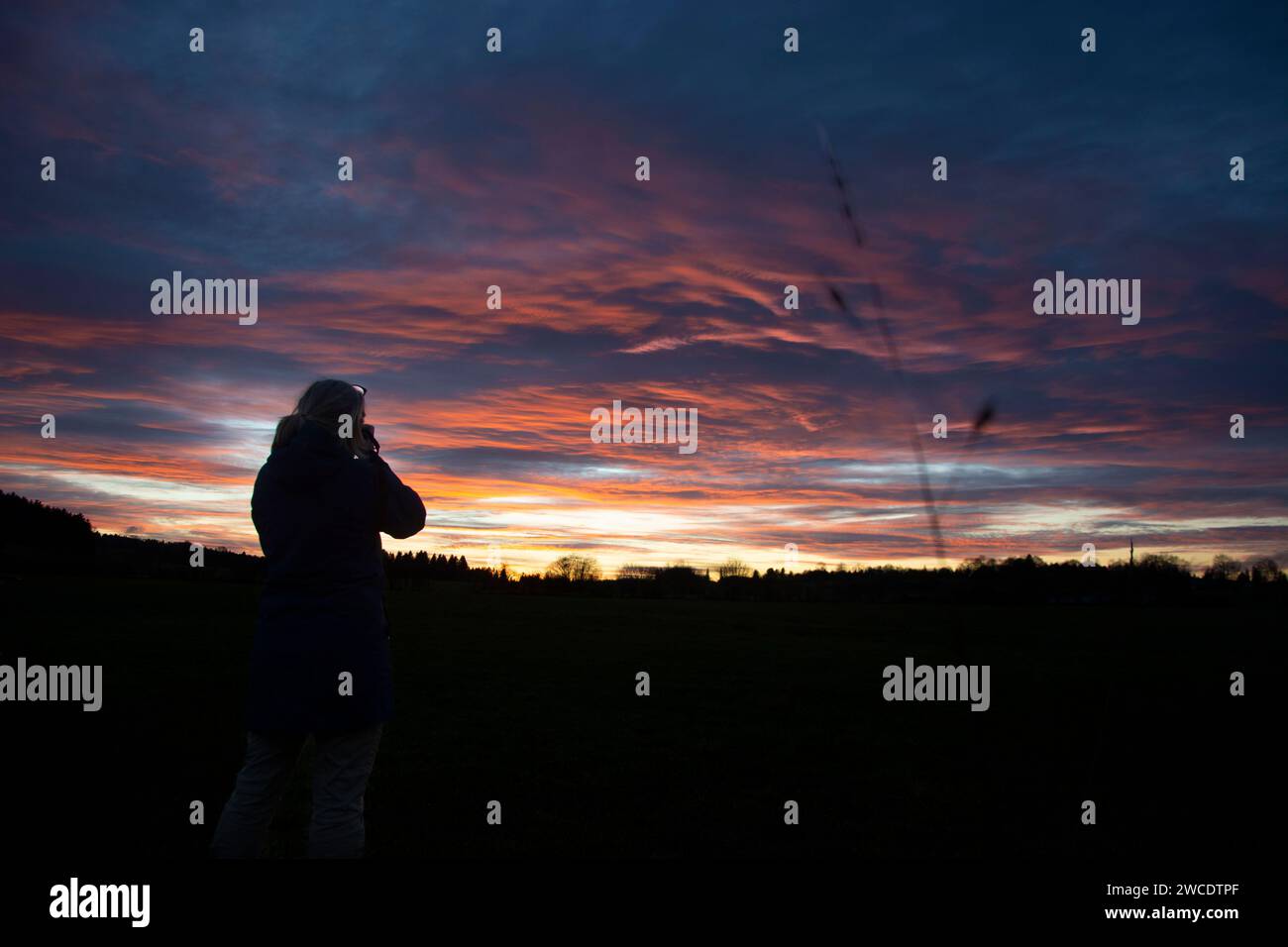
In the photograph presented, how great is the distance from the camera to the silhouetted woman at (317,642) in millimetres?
3748

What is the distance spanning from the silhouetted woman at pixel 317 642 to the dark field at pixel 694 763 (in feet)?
7.94

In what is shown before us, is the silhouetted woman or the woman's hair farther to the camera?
the woman's hair

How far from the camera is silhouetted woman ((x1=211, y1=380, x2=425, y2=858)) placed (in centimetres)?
375
